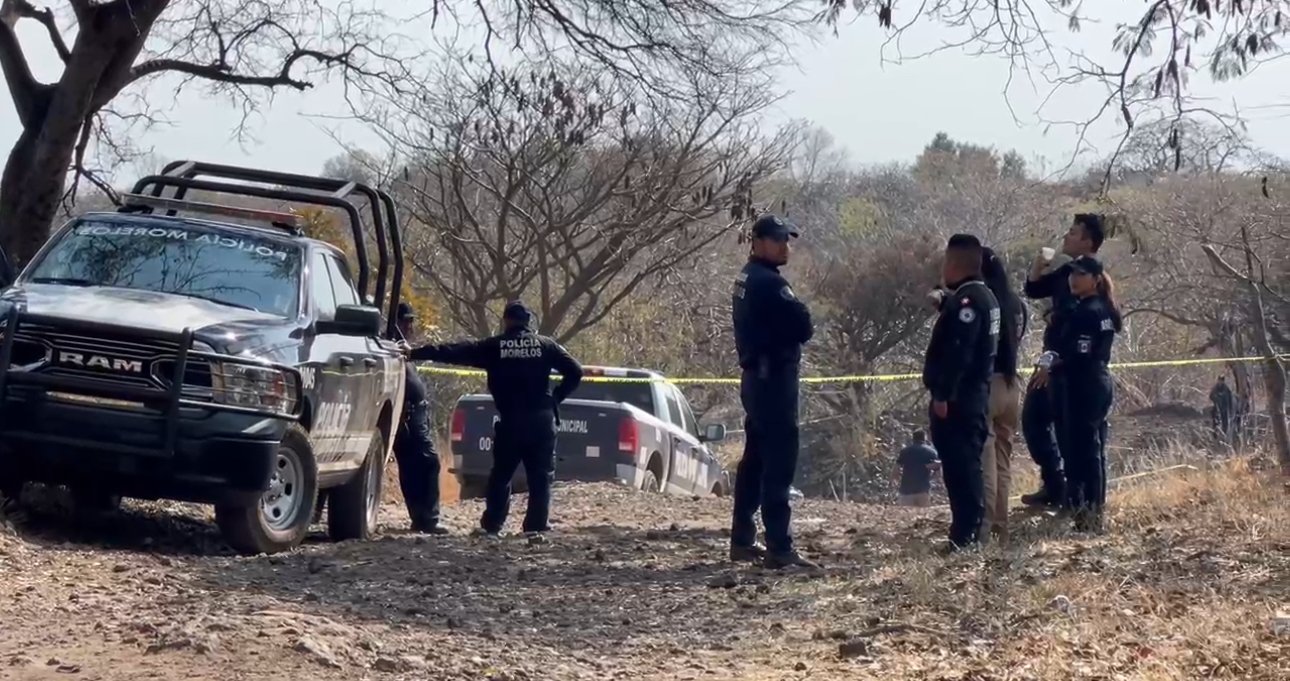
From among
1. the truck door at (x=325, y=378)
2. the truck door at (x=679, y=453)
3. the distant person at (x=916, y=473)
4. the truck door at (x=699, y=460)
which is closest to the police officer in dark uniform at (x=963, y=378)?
the truck door at (x=325, y=378)

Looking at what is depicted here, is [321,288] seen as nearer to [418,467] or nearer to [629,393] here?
[418,467]

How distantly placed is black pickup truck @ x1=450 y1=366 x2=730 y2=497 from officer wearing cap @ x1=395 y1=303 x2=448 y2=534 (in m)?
2.70

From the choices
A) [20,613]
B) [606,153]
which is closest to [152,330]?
[20,613]

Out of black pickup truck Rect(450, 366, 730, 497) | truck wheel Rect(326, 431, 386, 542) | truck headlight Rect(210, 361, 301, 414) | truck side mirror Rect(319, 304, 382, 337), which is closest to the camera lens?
truck headlight Rect(210, 361, 301, 414)

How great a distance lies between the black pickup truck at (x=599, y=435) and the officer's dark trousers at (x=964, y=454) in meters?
6.40

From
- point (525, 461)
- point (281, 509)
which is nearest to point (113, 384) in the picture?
point (281, 509)

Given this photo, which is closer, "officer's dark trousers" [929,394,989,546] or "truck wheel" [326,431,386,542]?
"officer's dark trousers" [929,394,989,546]

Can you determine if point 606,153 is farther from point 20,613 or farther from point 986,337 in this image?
point 20,613

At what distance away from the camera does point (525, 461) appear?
11547 millimetres

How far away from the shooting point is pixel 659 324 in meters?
29.1

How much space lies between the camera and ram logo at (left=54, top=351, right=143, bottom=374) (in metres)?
8.47

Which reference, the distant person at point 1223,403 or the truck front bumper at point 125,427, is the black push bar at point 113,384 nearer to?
the truck front bumper at point 125,427

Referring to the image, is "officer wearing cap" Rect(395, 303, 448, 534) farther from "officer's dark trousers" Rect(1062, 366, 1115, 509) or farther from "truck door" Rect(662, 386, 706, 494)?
"truck door" Rect(662, 386, 706, 494)

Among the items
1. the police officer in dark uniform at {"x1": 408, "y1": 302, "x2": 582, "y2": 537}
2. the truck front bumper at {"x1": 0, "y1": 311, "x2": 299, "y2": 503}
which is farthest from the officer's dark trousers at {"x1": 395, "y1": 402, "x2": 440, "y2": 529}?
the truck front bumper at {"x1": 0, "y1": 311, "x2": 299, "y2": 503}
